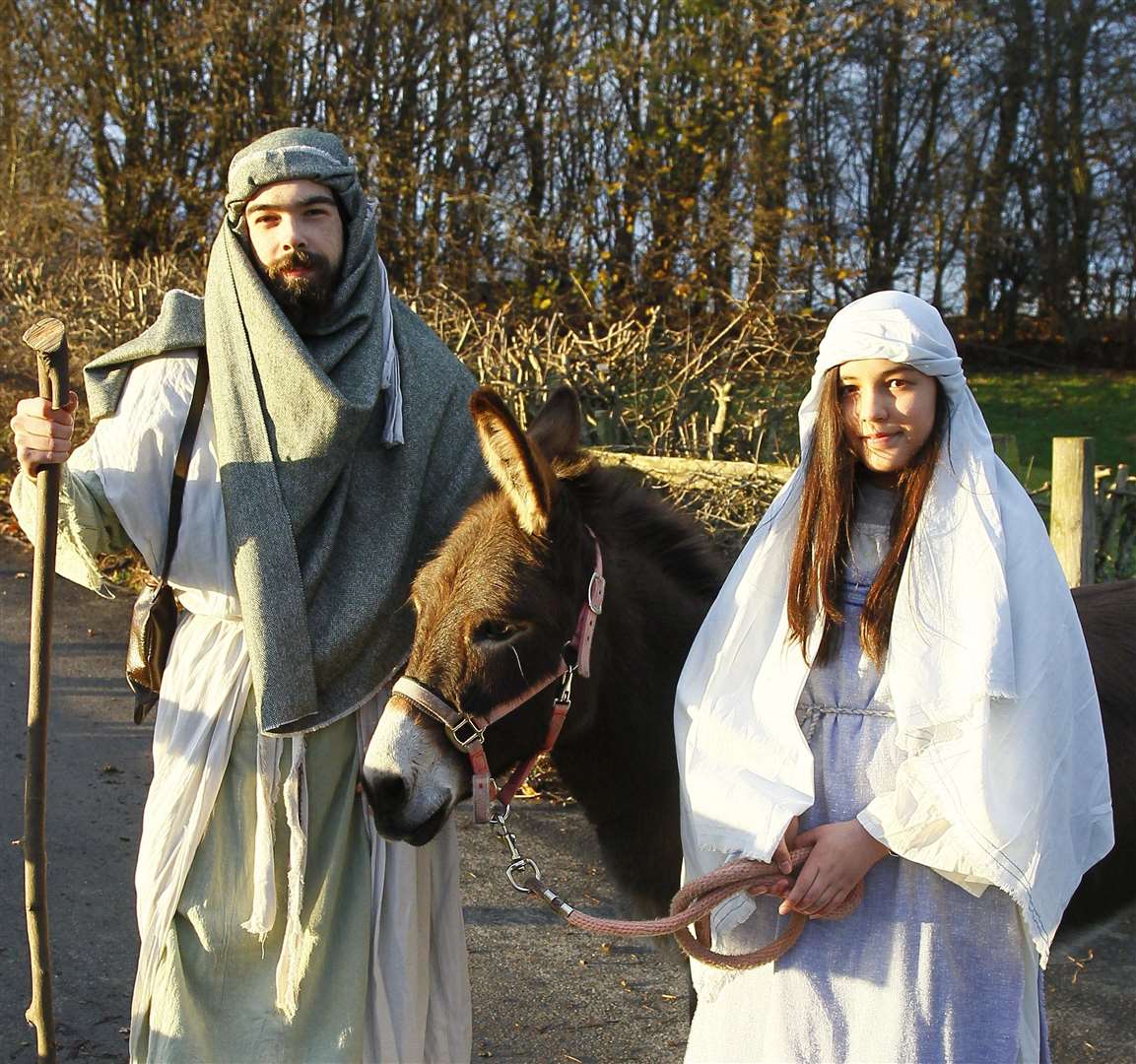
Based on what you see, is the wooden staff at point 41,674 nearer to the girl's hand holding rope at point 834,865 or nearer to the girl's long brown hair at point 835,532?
the girl's long brown hair at point 835,532

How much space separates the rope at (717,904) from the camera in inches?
78.2

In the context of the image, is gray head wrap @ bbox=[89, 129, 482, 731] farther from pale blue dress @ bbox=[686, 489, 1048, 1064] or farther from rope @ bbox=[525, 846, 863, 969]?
pale blue dress @ bbox=[686, 489, 1048, 1064]

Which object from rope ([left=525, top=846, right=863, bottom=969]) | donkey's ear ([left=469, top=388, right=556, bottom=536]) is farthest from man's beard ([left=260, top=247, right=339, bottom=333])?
rope ([left=525, top=846, right=863, bottom=969])

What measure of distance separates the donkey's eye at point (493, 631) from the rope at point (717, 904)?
1.83 ft

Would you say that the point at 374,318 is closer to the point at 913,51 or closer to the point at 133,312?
the point at 133,312

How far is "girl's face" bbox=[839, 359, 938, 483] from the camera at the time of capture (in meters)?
2.03

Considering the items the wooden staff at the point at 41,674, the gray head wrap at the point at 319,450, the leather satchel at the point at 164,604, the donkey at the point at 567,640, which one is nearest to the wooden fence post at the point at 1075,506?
the donkey at the point at 567,640

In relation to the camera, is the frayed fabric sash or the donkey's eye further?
the frayed fabric sash

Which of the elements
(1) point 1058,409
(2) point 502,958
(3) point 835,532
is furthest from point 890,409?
(1) point 1058,409

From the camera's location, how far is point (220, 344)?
2676mm

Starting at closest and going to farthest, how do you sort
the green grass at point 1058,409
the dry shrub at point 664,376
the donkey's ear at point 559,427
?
the donkey's ear at point 559,427 → the dry shrub at point 664,376 → the green grass at point 1058,409

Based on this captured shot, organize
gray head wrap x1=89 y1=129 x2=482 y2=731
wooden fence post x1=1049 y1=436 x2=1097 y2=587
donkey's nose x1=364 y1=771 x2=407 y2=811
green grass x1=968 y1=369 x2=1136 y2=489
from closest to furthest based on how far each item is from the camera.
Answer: donkey's nose x1=364 y1=771 x2=407 y2=811
gray head wrap x1=89 y1=129 x2=482 y2=731
wooden fence post x1=1049 y1=436 x2=1097 y2=587
green grass x1=968 y1=369 x2=1136 y2=489

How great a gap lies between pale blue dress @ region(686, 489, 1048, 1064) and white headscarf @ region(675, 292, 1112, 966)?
0.20ft

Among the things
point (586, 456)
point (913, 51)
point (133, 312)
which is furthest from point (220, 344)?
point (913, 51)
